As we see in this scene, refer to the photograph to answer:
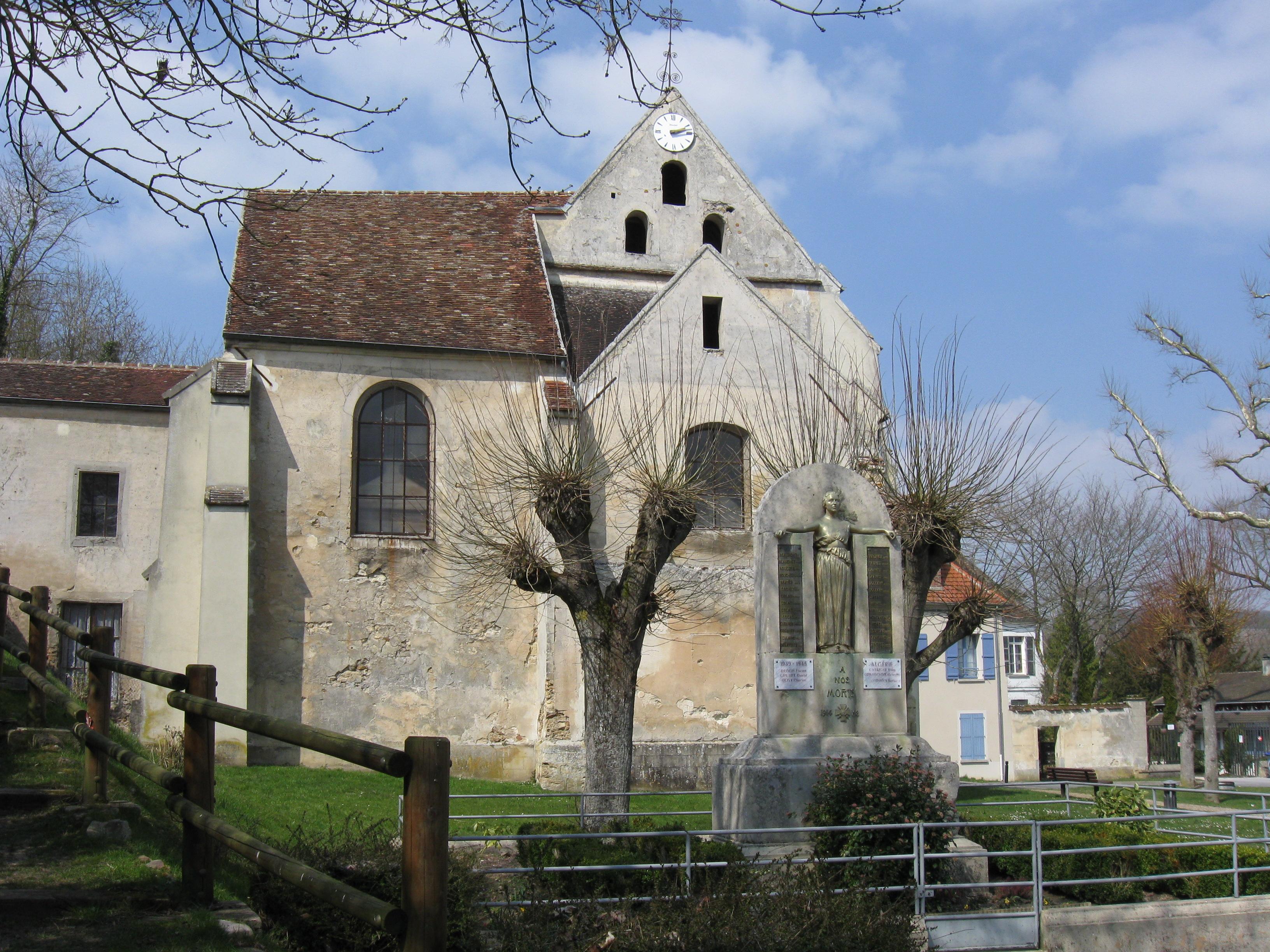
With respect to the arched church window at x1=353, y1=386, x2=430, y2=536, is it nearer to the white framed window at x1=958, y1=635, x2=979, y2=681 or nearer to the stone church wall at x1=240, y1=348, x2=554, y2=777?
the stone church wall at x1=240, y1=348, x2=554, y2=777

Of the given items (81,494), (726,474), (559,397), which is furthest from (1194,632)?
(81,494)

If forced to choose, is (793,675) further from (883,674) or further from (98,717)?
(98,717)

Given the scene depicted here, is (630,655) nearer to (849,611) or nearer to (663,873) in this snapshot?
(849,611)

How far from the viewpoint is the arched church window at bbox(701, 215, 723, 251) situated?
2242 cm

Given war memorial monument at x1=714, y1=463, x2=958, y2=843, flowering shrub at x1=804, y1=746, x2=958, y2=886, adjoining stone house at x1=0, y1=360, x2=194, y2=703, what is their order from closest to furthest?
flowering shrub at x1=804, y1=746, x2=958, y2=886 → war memorial monument at x1=714, y1=463, x2=958, y2=843 → adjoining stone house at x1=0, y1=360, x2=194, y2=703

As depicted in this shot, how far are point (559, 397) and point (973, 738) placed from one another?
21.1 meters

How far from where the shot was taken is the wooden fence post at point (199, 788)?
14.8 ft

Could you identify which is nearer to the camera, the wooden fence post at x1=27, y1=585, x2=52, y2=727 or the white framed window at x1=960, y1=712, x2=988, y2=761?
the wooden fence post at x1=27, y1=585, x2=52, y2=727

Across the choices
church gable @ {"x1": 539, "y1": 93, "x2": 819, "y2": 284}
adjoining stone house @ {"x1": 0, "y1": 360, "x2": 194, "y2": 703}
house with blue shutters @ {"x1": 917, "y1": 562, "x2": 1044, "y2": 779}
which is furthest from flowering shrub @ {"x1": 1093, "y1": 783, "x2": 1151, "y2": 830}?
house with blue shutters @ {"x1": 917, "y1": 562, "x2": 1044, "y2": 779}

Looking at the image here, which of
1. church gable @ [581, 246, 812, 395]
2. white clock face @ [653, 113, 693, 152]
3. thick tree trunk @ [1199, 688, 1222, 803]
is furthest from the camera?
thick tree trunk @ [1199, 688, 1222, 803]

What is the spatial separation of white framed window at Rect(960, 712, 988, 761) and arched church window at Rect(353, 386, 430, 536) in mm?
20468

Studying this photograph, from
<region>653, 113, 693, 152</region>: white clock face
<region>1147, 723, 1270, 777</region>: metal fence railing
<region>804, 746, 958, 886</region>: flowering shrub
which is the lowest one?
<region>1147, 723, 1270, 777</region>: metal fence railing

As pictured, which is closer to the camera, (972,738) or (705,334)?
(705,334)

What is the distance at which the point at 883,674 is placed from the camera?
11258 millimetres
